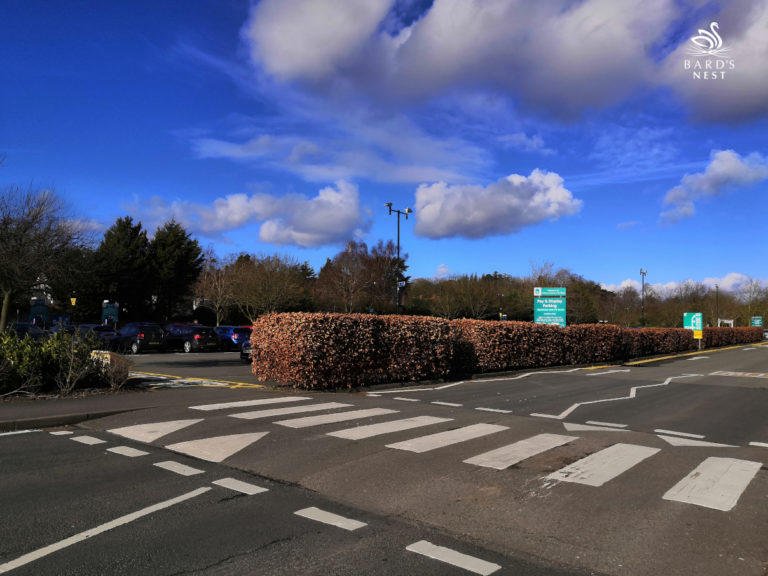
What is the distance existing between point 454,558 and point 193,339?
28.0 m

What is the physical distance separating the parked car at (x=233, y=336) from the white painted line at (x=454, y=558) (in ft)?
89.9

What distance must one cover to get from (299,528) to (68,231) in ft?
44.4

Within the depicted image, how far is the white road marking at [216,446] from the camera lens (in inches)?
253

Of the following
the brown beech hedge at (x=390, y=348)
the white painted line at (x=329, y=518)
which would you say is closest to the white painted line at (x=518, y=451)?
the white painted line at (x=329, y=518)

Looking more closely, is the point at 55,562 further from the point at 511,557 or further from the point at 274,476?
the point at 511,557

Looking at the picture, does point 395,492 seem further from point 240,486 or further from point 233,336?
point 233,336

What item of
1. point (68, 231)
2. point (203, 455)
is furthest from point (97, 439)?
point (68, 231)

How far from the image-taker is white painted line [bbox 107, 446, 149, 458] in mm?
6484

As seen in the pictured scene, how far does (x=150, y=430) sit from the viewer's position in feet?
25.6

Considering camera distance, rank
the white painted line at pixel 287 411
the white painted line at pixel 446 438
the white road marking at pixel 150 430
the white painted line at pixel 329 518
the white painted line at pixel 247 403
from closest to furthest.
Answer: the white painted line at pixel 329 518 < the white painted line at pixel 446 438 < the white road marking at pixel 150 430 < the white painted line at pixel 287 411 < the white painted line at pixel 247 403

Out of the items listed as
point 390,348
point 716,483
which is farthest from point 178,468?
point 390,348

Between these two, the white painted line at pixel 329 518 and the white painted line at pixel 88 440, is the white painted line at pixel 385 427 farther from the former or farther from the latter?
the white painted line at pixel 88 440

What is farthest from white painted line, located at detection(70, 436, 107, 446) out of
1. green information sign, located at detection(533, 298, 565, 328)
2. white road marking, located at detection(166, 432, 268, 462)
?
green information sign, located at detection(533, 298, 565, 328)

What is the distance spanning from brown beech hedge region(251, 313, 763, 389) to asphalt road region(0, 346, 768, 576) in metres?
3.11
